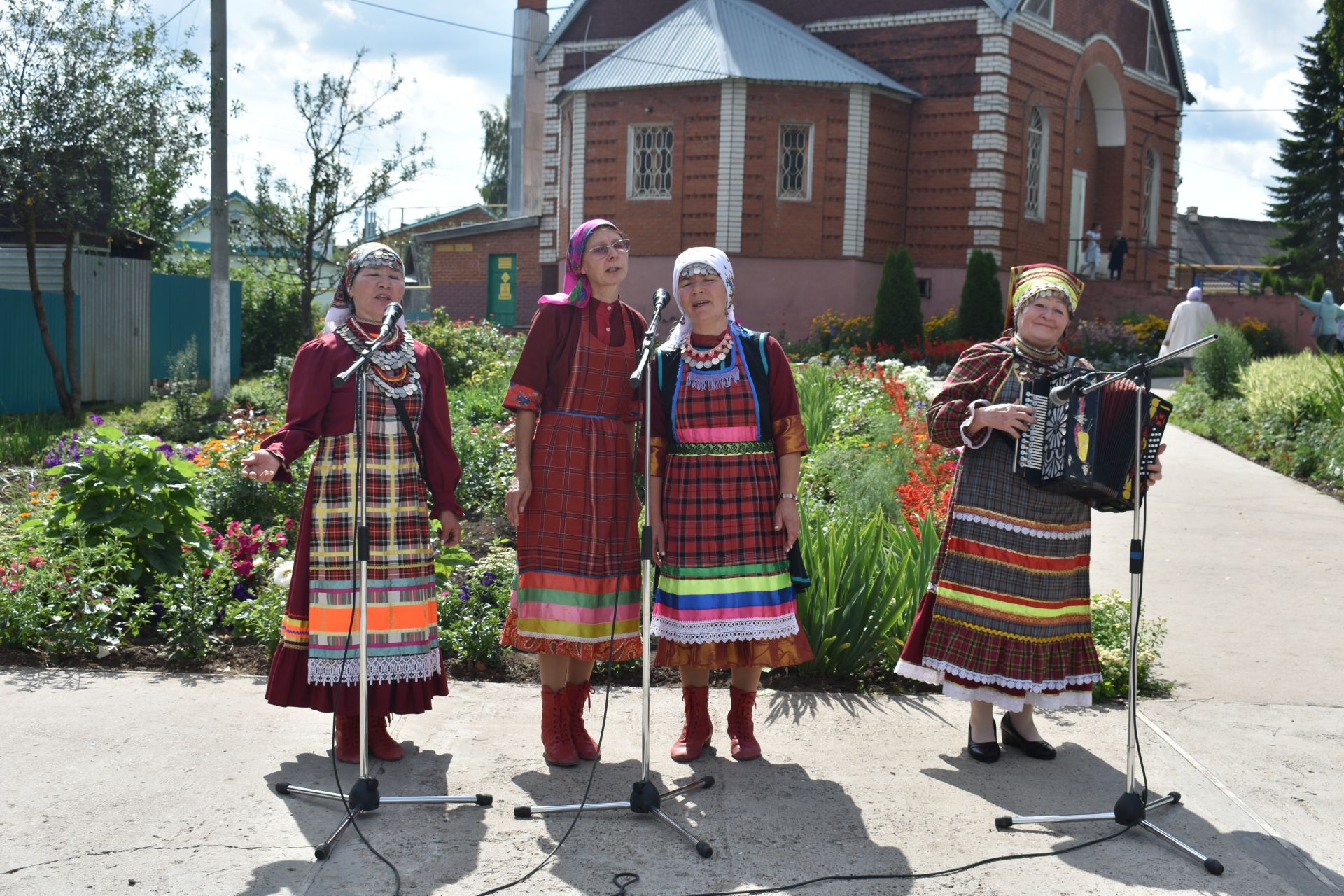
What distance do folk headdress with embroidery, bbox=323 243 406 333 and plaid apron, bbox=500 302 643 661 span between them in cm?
74

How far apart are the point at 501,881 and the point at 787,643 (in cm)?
144

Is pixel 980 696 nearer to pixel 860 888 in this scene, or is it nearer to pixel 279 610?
pixel 860 888

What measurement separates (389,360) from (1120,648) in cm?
372

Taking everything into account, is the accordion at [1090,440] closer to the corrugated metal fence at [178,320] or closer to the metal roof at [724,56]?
the corrugated metal fence at [178,320]

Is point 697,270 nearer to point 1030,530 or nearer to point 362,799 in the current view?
point 1030,530

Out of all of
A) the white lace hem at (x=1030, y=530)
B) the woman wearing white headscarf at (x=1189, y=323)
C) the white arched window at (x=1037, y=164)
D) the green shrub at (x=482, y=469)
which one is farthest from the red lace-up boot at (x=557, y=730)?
the white arched window at (x=1037, y=164)

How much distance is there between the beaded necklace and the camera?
14.7 ft

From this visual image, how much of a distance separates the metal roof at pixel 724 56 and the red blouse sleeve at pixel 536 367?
21.2 meters

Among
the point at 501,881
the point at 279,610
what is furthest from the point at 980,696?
the point at 279,610

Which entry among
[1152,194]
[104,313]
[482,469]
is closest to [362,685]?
[482,469]

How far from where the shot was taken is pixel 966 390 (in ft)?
15.6

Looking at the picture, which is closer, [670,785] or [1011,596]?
[670,785]

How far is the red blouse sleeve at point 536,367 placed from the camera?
4.46 meters

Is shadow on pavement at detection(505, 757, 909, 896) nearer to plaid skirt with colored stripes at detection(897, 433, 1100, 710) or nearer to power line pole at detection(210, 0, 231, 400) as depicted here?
plaid skirt with colored stripes at detection(897, 433, 1100, 710)
